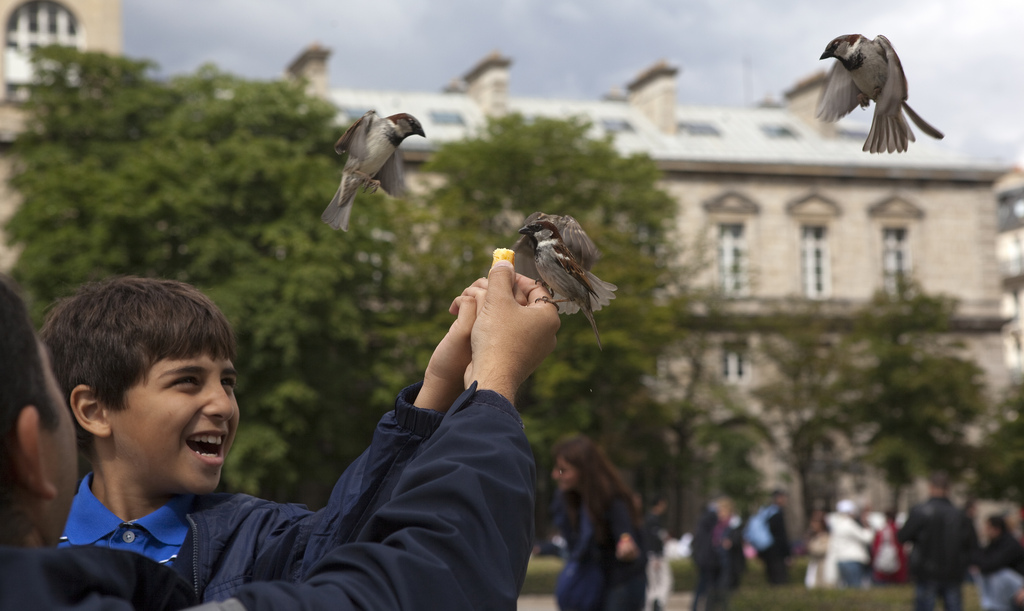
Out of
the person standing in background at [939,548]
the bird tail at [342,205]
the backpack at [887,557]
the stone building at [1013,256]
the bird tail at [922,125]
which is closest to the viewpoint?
the bird tail at [922,125]

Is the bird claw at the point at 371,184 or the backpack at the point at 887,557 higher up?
the bird claw at the point at 371,184

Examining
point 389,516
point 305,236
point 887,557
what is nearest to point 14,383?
point 389,516

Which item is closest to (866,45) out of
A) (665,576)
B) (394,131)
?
(394,131)

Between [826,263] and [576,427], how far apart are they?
1809 cm

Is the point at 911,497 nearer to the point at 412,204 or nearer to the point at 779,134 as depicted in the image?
the point at 779,134

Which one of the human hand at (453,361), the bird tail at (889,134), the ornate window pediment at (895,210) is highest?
the ornate window pediment at (895,210)

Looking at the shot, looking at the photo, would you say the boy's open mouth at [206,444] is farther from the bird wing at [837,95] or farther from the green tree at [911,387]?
the green tree at [911,387]

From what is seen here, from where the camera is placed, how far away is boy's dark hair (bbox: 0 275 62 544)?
140 cm

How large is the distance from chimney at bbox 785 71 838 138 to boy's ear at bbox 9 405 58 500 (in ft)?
158

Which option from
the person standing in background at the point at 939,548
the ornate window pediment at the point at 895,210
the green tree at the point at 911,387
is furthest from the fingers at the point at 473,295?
the ornate window pediment at the point at 895,210

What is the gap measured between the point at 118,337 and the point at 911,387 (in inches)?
1388

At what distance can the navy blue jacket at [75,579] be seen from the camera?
1.28 meters

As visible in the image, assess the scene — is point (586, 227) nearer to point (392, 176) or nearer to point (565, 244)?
point (392, 176)

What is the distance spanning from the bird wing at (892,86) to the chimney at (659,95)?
1800 inches
